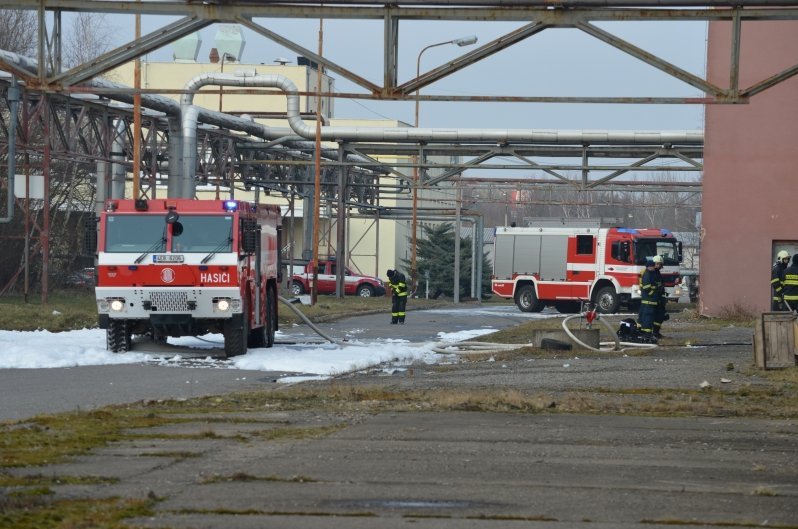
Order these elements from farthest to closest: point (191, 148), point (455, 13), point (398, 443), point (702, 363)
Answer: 1. point (191, 148)
2. point (702, 363)
3. point (455, 13)
4. point (398, 443)

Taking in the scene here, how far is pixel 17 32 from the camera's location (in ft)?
178

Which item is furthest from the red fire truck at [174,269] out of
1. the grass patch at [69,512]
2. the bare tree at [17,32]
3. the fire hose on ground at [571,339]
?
the bare tree at [17,32]

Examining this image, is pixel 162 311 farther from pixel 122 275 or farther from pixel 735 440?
pixel 735 440

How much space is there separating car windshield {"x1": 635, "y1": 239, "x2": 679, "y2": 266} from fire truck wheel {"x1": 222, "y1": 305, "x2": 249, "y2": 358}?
24.0 metres

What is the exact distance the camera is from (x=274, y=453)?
9164 millimetres

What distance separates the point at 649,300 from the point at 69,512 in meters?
17.6

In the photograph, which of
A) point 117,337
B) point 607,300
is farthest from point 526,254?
point 117,337

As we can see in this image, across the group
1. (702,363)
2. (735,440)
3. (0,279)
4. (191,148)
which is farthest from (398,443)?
(0,279)

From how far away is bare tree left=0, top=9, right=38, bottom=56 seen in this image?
53000 millimetres

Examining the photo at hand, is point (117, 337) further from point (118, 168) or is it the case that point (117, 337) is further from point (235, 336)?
point (118, 168)

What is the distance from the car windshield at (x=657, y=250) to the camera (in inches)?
1667

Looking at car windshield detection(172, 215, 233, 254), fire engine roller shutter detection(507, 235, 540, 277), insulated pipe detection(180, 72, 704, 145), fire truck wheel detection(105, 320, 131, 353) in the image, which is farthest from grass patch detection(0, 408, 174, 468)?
fire engine roller shutter detection(507, 235, 540, 277)

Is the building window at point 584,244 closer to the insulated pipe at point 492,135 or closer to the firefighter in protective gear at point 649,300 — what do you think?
the insulated pipe at point 492,135

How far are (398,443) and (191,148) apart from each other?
27745mm
